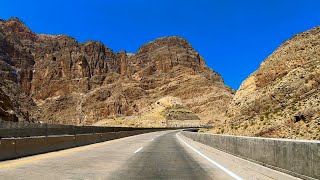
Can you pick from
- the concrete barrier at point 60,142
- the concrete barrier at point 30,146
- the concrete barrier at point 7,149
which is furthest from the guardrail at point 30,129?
the concrete barrier at point 7,149

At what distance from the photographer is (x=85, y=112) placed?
189875mm

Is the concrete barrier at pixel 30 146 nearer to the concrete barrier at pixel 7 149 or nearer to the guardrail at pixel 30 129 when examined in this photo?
the concrete barrier at pixel 7 149

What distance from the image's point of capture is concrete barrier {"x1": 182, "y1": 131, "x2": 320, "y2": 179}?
26.5 ft

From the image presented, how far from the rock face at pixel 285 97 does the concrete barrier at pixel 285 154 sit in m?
11.3

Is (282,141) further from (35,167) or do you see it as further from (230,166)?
(35,167)

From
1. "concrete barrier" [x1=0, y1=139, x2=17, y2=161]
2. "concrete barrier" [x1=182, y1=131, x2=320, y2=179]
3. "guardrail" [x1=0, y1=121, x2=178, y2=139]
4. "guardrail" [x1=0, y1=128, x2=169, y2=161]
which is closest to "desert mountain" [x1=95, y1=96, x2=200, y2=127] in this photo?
"guardrail" [x1=0, y1=121, x2=178, y2=139]

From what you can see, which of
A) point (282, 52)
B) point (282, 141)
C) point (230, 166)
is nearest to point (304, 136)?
point (230, 166)

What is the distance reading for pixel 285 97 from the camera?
1515 inches

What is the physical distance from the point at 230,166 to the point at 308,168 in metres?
4.44

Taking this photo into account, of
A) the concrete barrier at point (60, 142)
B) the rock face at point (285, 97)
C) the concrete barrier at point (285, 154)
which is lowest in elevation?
the concrete barrier at point (60, 142)

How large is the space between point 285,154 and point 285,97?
3049 centimetres

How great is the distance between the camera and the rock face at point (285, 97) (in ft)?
93.4

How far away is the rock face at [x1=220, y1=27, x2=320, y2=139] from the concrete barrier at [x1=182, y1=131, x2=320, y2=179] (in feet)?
37.1

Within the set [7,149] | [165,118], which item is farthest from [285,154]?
[165,118]
